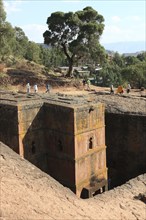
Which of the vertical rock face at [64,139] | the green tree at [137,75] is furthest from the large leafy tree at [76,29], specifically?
the vertical rock face at [64,139]

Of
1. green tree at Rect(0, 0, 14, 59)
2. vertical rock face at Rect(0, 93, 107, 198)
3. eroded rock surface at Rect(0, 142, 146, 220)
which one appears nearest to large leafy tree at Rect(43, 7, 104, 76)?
A: green tree at Rect(0, 0, 14, 59)

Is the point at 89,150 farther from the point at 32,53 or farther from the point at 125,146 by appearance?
the point at 32,53

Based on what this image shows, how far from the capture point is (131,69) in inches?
1431

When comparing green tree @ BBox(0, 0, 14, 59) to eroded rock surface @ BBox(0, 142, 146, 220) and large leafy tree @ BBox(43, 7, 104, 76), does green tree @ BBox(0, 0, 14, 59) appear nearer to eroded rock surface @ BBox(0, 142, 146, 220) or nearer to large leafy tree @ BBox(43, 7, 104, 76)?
large leafy tree @ BBox(43, 7, 104, 76)

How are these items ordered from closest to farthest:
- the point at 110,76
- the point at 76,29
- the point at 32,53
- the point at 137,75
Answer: the point at 76,29
the point at 137,75
the point at 32,53
the point at 110,76

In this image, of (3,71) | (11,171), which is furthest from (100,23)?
(11,171)

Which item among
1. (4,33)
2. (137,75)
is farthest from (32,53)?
(4,33)

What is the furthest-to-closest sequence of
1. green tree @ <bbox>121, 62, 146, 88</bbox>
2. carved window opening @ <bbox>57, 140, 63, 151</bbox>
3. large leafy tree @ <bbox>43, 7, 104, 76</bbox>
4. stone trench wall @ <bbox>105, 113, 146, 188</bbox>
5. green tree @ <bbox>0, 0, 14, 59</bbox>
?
green tree @ <bbox>121, 62, 146, 88</bbox>
large leafy tree @ <bbox>43, 7, 104, 76</bbox>
green tree @ <bbox>0, 0, 14, 59</bbox>
stone trench wall @ <bbox>105, 113, 146, 188</bbox>
carved window opening @ <bbox>57, 140, 63, 151</bbox>

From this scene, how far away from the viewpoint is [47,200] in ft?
30.5

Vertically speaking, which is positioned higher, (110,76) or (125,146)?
(110,76)

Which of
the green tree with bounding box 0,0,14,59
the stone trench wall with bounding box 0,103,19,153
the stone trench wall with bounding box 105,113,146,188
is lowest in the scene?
the stone trench wall with bounding box 105,113,146,188

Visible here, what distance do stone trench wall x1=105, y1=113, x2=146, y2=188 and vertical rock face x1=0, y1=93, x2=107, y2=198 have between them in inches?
121

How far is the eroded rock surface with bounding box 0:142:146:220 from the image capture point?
28.0 feet

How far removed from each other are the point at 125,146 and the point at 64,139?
5.10 m
